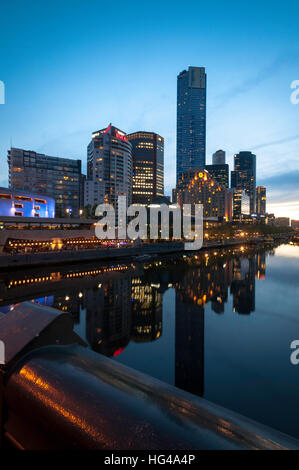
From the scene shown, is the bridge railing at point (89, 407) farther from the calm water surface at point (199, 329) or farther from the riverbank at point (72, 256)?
the riverbank at point (72, 256)

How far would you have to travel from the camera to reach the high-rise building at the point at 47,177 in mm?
131625

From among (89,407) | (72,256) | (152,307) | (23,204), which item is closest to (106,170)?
(23,204)

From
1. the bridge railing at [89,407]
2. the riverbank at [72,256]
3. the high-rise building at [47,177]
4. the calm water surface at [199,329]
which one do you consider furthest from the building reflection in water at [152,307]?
the high-rise building at [47,177]

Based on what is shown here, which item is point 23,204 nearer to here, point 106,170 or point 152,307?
→ point 106,170

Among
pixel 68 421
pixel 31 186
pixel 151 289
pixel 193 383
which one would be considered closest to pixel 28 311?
pixel 68 421

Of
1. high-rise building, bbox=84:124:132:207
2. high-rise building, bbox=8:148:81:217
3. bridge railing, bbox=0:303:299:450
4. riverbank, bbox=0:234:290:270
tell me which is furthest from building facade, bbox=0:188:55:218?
bridge railing, bbox=0:303:299:450

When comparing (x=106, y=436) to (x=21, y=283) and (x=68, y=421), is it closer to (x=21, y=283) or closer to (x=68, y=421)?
(x=68, y=421)

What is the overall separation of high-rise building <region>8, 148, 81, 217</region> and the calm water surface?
348 ft

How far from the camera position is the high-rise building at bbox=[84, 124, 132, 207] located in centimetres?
13275

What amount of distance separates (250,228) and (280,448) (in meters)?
159

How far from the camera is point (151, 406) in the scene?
170 cm

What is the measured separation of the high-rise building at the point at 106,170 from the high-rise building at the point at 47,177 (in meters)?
16.8

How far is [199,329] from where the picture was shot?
1577cm

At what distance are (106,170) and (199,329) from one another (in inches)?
5097
